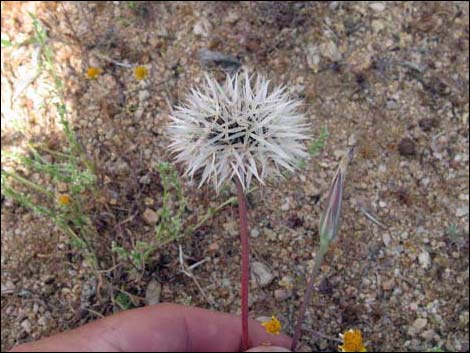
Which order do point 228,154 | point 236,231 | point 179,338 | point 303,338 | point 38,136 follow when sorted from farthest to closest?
point 38,136 < point 236,231 < point 303,338 < point 179,338 < point 228,154

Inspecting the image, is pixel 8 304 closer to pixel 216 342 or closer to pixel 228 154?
pixel 216 342

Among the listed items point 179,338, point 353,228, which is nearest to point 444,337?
point 353,228

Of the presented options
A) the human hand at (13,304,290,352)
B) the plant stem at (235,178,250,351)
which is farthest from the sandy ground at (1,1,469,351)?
the plant stem at (235,178,250,351)

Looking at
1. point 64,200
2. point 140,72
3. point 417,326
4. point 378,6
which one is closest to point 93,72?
Result: point 140,72

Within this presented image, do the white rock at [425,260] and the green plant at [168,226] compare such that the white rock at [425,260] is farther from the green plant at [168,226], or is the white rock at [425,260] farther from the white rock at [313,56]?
the white rock at [313,56]

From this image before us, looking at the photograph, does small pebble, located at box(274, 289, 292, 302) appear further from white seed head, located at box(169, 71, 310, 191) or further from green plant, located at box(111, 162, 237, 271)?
white seed head, located at box(169, 71, 310, 191)

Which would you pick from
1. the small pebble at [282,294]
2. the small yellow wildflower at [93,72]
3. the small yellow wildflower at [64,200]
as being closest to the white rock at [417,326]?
the small pebble at [282,294]
